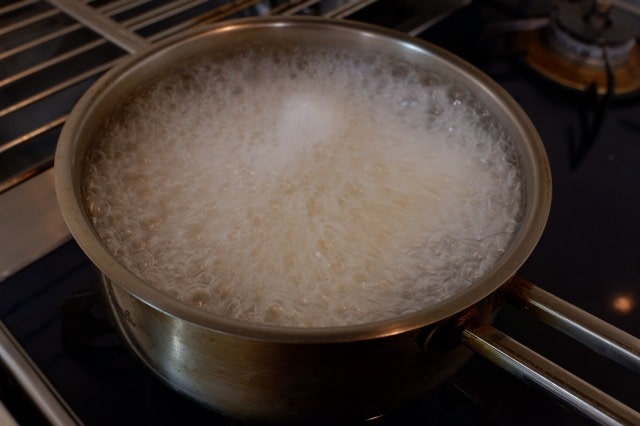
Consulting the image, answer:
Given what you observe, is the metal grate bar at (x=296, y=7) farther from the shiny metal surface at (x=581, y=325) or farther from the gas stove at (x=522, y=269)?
the shiny metal surface at (x=581, y=325)

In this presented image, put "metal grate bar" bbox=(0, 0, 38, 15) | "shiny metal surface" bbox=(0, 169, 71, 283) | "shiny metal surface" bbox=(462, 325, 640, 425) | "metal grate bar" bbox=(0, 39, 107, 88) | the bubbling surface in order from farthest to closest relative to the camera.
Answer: "metal grate bar" bbox=(0, 0, 38, 15), "metal grate bar" bbox=(0, 39, 107, 88), "shiny metal surface" bbox=(0, 169, 71, 283), the bubbling surface, "shiny metal surface" bbox=(462, 325, 640, 425)

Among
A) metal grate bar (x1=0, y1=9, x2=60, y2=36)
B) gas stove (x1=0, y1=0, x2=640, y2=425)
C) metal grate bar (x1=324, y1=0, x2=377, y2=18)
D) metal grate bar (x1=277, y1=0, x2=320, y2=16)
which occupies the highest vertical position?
metal grate bar (x1=0, y1=9, x2=60, y2=36)

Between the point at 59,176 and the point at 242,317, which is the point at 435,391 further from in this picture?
the point at 59,176

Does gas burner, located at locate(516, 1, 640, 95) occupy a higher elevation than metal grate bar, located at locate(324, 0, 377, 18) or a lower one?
lower

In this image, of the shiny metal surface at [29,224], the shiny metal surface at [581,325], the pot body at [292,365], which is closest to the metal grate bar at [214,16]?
the shiny metal surface at [29,224]

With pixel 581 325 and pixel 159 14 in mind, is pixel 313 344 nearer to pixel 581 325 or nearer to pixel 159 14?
pixel 581 325

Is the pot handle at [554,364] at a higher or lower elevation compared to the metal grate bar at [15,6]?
lower

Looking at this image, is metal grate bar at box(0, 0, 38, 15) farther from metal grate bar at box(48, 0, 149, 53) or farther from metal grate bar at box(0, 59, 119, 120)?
metal grate bar at box(0, 59, 119, 120)

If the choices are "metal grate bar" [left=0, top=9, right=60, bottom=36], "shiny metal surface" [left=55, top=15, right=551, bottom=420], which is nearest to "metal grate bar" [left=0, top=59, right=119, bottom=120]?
"metal grate bar" [left=0, top=9, right=60, bottom=36]
